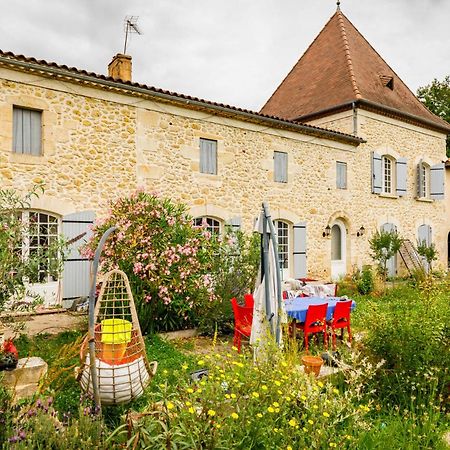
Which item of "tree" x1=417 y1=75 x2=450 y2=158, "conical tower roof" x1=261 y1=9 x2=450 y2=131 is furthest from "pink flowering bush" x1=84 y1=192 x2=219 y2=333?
"tree" x1=417 y1=75 x2=450 y2=158

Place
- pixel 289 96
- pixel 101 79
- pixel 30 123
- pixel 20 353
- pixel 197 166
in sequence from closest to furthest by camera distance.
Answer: pixel 20 353 < pixel 30 123 < pixel 101 79 < pixel 197 166 < pixel 289 96

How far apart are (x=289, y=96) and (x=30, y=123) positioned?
1117 cm

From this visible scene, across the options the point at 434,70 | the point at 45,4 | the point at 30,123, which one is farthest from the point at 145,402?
the point at 434,70

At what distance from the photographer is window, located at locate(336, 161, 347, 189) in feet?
41.8

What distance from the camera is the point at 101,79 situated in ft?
26.6

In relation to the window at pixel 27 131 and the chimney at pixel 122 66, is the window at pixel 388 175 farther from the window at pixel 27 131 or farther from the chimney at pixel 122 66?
the window at pixel 27 131

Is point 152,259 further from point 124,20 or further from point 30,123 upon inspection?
point 124,20

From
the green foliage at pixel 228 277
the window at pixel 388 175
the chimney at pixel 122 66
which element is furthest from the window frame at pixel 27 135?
the window at pixel 388 175

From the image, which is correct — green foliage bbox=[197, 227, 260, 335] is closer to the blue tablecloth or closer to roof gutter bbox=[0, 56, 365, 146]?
the blue tablecloth

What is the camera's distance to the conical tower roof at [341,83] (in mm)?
13828

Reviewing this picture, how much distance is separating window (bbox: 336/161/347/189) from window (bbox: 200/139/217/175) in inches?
180

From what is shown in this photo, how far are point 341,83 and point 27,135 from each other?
34.8 ft

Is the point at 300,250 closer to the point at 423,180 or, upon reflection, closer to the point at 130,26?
Result: the point at 423,180

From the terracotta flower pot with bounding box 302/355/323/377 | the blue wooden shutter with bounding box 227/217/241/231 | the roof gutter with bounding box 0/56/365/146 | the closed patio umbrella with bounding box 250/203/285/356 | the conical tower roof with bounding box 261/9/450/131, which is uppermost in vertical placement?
the conical tower roof with bounding box 261/9/450/131
